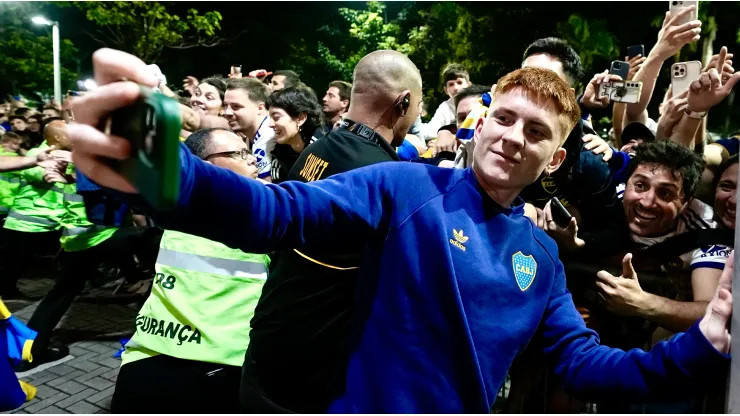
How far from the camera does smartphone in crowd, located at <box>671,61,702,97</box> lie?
3.48 metres

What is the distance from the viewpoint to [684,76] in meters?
3.50

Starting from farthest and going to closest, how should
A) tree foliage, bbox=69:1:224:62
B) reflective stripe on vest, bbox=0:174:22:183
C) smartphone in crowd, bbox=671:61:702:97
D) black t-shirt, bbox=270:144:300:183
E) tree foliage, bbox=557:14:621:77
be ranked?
tree foliage, bbox=69:1:224:62 → tree foliage, bbox=557:14:621:77 → reflective stripe on vest, bbox=0:174:22:183 → black t-shirt, bbox=270:144:300:183 → smartphone in crowd, bbox=671:61:702:97

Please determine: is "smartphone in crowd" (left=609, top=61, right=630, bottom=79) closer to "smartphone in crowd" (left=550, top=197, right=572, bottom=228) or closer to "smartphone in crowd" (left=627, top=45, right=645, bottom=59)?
"smartphone in crowd" (left=627, top=45, right=645, bottom=59)

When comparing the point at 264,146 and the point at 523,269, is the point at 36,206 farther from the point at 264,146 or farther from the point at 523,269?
the point at 523,269

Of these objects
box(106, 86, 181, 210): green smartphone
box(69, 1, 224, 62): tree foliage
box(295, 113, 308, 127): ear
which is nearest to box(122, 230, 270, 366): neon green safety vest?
box(106, 86, 181, 210): green smartphone

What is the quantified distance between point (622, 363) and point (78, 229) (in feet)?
15.7

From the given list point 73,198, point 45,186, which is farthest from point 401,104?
point 45,186

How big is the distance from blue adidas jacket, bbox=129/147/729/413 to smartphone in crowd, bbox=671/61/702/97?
2.58 meters

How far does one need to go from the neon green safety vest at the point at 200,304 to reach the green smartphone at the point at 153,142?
1687 mm

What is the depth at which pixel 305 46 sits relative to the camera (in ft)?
84.7

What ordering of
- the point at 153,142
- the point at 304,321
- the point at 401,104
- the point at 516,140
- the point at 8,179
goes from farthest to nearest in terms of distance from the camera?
the point at 8,179 < the point at 401,104 < the point at 304,321 < the point at 516,140 < the point at 153,142

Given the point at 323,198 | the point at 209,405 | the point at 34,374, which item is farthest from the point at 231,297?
the point at 34,374

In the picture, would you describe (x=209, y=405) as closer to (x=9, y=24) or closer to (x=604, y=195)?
(x=604, y=195)

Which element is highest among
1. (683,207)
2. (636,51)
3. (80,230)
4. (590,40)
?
(590,40)
